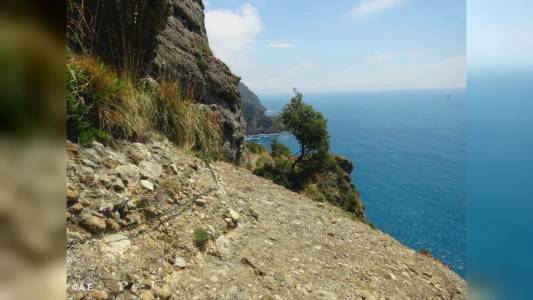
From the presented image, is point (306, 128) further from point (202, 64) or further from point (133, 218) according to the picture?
point (133, 218)

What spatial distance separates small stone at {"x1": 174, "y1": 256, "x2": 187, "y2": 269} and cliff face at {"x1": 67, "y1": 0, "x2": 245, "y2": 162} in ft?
6.54

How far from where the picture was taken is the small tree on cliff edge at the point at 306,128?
2139 cm

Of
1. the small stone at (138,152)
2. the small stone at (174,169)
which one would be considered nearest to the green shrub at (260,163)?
the small stone at (174,169)

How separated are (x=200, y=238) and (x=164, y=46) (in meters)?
4.32

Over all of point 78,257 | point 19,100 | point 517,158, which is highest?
point 19,100

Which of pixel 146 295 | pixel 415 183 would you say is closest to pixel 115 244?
pixel 146 295

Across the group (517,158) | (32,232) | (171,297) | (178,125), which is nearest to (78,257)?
(171,297)

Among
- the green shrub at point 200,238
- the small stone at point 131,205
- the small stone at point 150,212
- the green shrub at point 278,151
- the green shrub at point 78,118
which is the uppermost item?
the green shrub at point 78,118

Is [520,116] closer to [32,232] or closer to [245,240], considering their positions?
[245,240]

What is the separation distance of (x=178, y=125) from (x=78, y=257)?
2691 mm

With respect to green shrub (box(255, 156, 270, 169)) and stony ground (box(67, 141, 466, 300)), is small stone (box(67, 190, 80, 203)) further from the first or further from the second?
green shrub (box(255, 156, 270, 169))

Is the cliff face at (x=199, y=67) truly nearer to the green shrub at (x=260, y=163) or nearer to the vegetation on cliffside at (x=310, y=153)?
the green shrub at (x=260, y=163)

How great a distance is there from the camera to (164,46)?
→ 6258 mm

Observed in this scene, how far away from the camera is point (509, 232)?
2.85m
